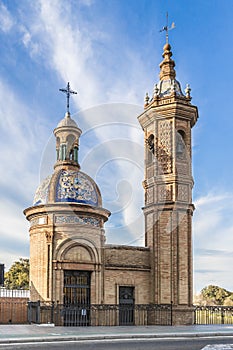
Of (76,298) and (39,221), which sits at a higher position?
(39,221)

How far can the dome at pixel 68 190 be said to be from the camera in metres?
27.3

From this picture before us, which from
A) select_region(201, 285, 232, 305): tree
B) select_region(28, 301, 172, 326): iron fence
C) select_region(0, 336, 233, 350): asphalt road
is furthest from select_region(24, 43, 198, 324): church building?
select_region(201, 285, 232, 305): tree

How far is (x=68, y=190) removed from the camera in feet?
90.0

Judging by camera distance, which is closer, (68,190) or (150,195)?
(68,190)

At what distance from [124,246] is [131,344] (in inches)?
413

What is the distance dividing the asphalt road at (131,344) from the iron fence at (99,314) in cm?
702

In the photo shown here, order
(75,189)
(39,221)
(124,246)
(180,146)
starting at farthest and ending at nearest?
(180,146) < (124,246) < (75,189) < (39,221)

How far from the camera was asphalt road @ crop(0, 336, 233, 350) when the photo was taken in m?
16.5

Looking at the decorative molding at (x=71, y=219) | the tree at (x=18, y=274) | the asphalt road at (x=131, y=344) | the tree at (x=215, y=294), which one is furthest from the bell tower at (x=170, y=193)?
the tree at (x=215, y=294)

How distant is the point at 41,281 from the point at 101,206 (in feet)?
16.7

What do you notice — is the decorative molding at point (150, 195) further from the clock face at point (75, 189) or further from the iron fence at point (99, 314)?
the iron fence at point (99, 314)

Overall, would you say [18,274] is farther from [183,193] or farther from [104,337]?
[104,337]

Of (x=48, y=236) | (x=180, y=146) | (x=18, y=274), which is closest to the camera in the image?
(x=48, y=236)

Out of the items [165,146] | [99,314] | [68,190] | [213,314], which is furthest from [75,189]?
[213,314]
